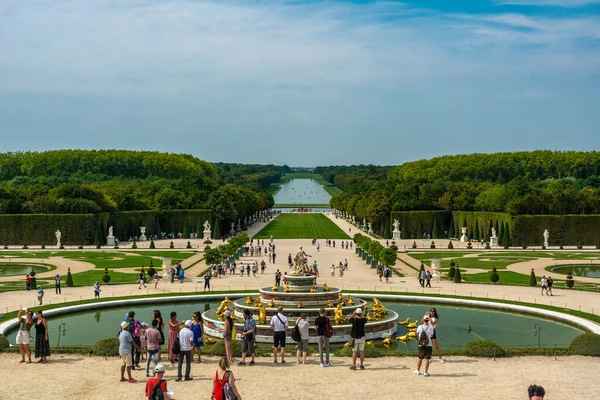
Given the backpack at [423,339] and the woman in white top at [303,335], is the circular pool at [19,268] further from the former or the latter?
the backpack at [423,339]

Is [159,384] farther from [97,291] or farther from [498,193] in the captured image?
[498,193]

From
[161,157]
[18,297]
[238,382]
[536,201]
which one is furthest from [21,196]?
[161,157]

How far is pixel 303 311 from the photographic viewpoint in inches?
1192

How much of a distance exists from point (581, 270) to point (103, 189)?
7121 centimetres

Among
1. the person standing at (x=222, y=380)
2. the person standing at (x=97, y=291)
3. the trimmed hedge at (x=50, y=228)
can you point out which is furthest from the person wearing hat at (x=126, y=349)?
the trimmed hedge at (x=50, y=228)

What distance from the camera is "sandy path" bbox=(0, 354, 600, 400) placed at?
19094 mm

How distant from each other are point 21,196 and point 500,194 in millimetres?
60534

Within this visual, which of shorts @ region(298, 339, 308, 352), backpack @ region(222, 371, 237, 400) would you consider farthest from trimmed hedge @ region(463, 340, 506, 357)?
backpack @ region(222, 371, 237, 400)

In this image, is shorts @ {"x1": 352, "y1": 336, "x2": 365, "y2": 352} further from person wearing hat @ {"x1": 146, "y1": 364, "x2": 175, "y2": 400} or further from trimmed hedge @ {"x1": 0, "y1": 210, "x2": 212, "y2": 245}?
trimmed hedge @ {"x1": 0, "y1": 210, "x2": 212, "y2": 245}

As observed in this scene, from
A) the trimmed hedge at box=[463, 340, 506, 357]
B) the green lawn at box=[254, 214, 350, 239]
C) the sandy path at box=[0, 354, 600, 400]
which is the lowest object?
the sandy path at box=[0, 354, 600, 400]

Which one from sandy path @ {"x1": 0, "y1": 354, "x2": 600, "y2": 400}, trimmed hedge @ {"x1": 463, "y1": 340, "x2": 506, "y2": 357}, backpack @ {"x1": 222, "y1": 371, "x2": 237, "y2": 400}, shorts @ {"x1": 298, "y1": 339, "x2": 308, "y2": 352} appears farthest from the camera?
trimmed hedge @ {"x1": 463, "y1": 340, "x2": 506, "y2": 357}

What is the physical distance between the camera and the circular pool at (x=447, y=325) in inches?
1142

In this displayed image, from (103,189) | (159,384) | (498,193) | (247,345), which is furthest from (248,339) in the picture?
(103,189)

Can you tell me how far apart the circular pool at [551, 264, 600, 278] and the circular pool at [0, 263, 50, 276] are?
3966 centimetres
